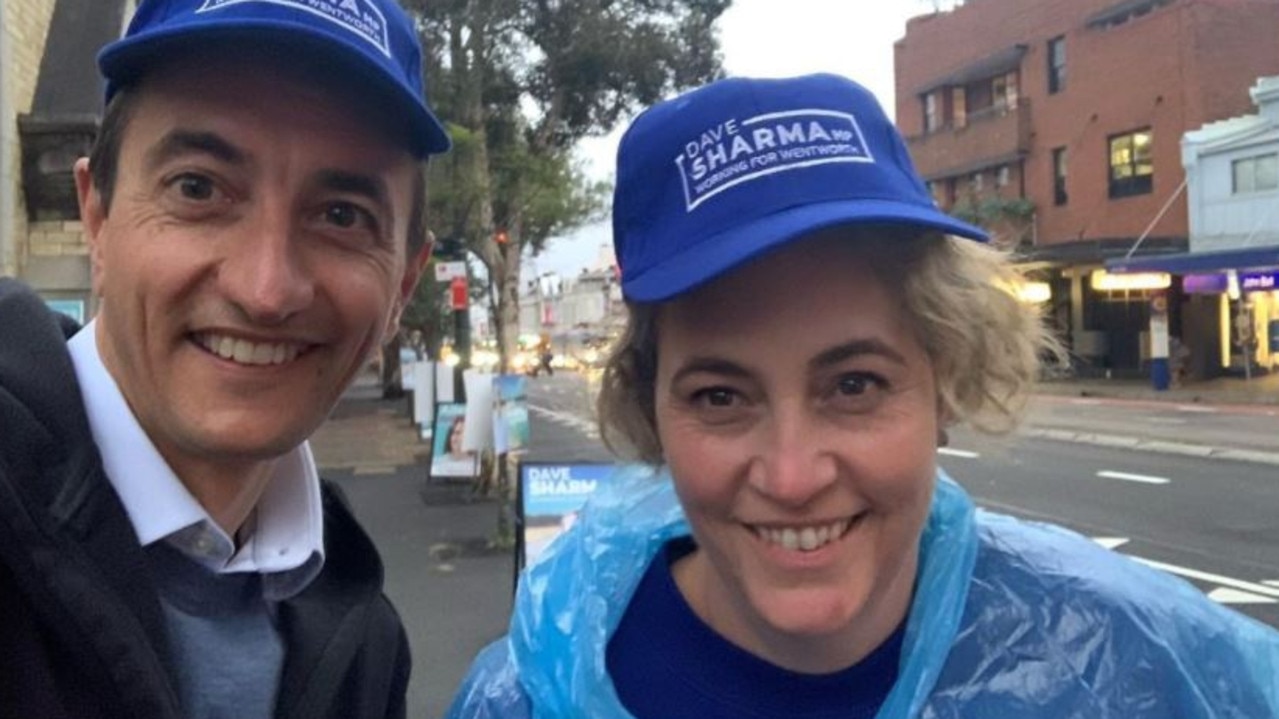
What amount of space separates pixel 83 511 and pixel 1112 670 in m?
1.41

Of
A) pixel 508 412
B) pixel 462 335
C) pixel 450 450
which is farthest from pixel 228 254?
pixel 462 335

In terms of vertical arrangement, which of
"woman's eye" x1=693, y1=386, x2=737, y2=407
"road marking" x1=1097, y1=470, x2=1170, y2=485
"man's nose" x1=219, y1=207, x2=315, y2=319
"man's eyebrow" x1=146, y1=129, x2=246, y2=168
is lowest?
"road marking" x1=1097, y1=470, x2=1170, y2=485

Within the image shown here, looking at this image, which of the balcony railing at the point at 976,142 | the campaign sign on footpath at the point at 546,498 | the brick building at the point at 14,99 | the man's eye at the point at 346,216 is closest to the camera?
the man's eye at the point at 346,216

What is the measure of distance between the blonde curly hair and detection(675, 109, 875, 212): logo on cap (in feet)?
0.36

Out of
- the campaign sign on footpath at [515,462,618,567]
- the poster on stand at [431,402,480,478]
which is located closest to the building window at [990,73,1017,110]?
the poster on stand at [431,402,480,478]

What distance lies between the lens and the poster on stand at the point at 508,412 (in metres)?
11.7

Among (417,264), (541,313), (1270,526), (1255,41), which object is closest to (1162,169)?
(1255,41)

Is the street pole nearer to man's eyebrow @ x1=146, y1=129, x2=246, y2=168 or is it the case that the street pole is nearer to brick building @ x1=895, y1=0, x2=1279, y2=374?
man's eyebrow @ x1=146, y1=129, x2=246, y2=168

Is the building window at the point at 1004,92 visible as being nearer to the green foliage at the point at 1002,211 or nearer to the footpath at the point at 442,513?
the green foliage at the point at 1002,211

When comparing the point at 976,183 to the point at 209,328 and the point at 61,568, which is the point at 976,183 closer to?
the point at 209,328

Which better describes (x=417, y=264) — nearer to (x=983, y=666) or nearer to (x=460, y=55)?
(x=983, y=666)

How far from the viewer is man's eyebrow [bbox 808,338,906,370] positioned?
1.66 metres

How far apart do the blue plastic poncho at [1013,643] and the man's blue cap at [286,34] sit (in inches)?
32.7

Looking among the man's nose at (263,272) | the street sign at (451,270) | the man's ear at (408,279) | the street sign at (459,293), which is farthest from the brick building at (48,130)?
the man's nose at (263,272)
